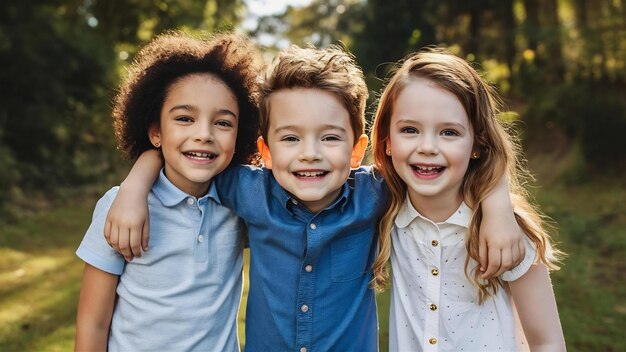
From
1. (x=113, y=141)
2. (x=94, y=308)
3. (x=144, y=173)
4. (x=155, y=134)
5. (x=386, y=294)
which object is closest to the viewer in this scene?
(x=94, y=308)

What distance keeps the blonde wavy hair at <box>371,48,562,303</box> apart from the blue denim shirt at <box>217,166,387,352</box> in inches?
2.9

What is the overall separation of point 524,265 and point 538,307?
162 millimetres

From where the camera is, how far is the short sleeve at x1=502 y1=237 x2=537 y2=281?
221 centimetres

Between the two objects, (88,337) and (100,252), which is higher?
(100,252)

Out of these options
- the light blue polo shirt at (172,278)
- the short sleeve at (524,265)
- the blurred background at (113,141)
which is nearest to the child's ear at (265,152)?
the light blue polo shirt at (172,278)

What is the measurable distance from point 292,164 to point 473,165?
2.26 feet

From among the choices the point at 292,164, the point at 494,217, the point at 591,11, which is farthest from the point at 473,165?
the point at 591,11

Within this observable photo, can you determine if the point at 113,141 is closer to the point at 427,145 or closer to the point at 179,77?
the point at 179,77

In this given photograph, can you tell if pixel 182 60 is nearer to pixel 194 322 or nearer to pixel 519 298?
pixel 194 322

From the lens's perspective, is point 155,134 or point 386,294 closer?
point 155,134

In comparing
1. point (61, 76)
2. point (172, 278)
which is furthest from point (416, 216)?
point (61, 76)

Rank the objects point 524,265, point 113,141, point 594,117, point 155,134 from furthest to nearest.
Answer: point 113,141, point 594,117, point 155,134, point 524,265

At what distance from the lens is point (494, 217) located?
7.24 ft

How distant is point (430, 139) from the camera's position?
2225mm
